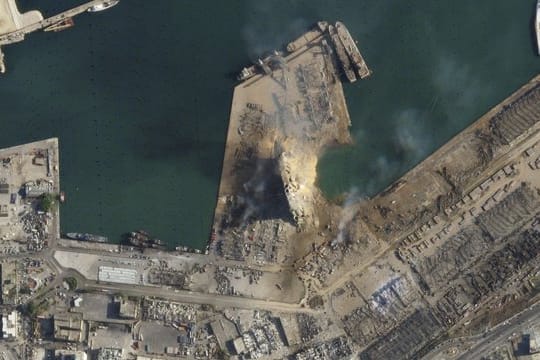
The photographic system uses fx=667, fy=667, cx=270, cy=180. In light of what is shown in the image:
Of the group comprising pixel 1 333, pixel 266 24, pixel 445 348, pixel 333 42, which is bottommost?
pixel 445 348

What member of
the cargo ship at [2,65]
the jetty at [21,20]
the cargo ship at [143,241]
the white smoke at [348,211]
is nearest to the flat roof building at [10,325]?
the cargo ship at [143,241]

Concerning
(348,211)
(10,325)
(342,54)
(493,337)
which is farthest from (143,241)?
(493,337)

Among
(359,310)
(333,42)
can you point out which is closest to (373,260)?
(359,310)

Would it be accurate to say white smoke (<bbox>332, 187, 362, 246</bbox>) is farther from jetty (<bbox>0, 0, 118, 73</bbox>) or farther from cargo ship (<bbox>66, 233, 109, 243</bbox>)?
jetty (<bbox>0, 0, 118, 73</bbox>)

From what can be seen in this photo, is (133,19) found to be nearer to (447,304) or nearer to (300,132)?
(300,132)

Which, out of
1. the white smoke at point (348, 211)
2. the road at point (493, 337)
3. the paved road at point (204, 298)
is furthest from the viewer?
the white smoke at point (348, 211)

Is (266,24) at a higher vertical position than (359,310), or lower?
higher

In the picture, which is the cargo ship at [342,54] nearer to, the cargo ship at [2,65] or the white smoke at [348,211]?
the white smoke at [348,211]
